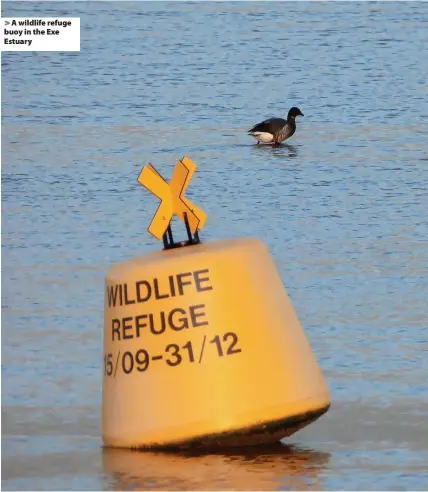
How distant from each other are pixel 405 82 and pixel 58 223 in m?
8.59

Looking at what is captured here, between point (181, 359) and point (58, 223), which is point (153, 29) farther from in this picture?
point (181, 359)

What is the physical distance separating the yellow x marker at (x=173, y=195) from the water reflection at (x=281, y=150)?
9.72 m

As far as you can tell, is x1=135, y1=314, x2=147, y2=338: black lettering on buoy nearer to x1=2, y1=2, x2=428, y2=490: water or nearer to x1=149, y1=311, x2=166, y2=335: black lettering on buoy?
x1=149, y1=311, x2=166, y2=335: black lettering on buoy

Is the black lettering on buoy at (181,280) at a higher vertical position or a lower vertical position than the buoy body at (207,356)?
higher

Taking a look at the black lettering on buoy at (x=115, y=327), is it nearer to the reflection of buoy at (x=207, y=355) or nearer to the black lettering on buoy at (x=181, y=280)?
the reflection of buoy at (x=207, y=355)

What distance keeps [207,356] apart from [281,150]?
11082 mm

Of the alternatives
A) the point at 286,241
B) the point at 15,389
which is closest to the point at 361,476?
the point at 15,389

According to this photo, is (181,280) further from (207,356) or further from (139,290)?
(207,356)

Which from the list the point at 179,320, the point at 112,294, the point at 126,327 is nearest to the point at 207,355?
the point at 179,320

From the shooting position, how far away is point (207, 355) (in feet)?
26.5

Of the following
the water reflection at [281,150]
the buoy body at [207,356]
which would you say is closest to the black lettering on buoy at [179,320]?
the buoy body at [207,356]

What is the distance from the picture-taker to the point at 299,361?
27.1ft

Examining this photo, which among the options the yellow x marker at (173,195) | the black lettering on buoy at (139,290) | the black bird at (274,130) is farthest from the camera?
the black bird at (274,130)
